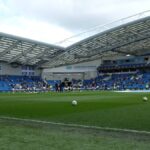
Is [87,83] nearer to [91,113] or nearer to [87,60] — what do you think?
[87,60]

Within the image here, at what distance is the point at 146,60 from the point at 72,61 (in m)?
17.2

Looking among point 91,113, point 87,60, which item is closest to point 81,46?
point 87,60

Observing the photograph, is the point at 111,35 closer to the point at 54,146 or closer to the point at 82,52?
the point at 82,52

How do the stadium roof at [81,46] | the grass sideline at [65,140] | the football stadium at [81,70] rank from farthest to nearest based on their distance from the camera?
the stadium roof at [81,46] → the football stadium at [81,70] → the grass sideline at [65,140]

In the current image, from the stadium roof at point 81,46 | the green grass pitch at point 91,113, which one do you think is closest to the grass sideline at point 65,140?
the green grass pitch at point 91,113

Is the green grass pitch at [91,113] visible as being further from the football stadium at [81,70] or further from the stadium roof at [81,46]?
the stadium roof at [81,46]

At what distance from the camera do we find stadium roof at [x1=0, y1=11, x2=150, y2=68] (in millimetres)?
55281

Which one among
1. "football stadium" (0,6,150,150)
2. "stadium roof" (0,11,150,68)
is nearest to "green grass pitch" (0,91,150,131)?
"football stadium" (0,6,150,150)

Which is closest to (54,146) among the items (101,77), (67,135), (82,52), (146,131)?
(67,135)

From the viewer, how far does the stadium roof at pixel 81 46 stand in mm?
55281

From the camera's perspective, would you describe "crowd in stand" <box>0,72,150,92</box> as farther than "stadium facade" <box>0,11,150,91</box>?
Yes

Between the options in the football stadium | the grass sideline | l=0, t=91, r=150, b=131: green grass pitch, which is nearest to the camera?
the grass sideline

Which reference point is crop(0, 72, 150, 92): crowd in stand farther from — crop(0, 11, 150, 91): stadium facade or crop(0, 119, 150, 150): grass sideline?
crop(0, 119, 150, 150): grass sideline

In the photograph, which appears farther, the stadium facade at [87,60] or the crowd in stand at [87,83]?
the crowd in stand at [87,83]
